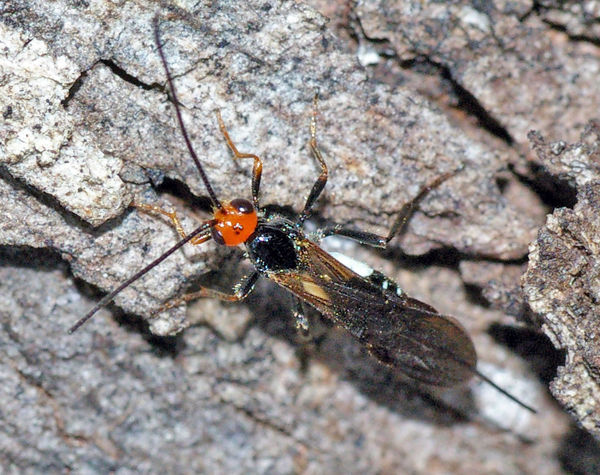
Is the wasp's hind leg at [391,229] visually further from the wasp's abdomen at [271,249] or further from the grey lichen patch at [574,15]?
the grey lichen patch at [574,15]

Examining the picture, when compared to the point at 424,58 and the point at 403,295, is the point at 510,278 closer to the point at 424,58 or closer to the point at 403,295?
the point at 403,295

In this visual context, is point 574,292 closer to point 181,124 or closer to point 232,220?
point 232,220

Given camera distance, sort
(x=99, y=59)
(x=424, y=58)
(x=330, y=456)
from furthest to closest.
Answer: (x=330, y=456)
(x=424, y=58)
(x=99, y=59)

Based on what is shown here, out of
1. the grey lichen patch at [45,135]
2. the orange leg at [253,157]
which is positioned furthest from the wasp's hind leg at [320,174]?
the grey lichen patch at [45,135]

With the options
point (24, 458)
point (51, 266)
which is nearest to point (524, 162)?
point (51, 266)

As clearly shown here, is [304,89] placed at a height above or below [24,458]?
above

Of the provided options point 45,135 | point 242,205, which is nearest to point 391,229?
point 242,205

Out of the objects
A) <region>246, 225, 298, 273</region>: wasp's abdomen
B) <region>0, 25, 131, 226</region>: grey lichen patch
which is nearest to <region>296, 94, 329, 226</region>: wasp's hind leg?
<region>246, 225, 298, 273</region>: wasp's abdomen
